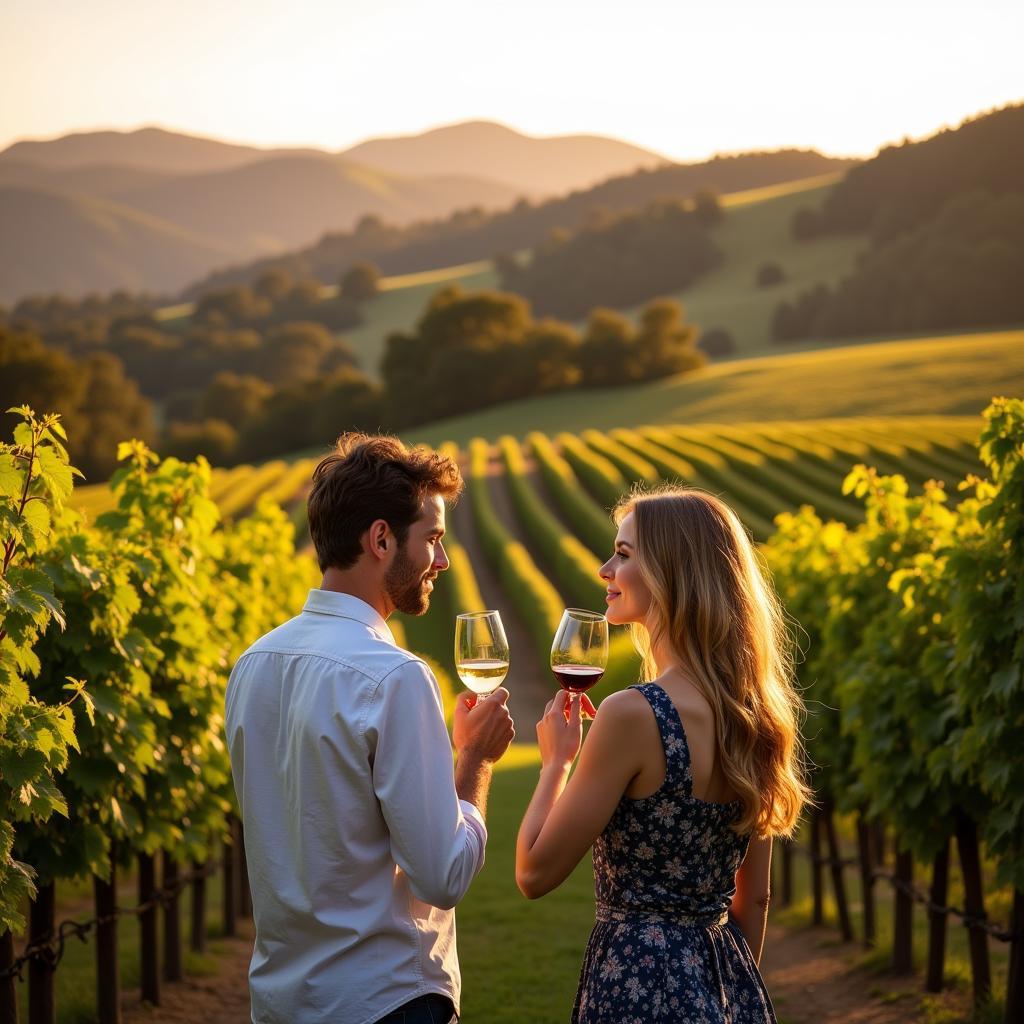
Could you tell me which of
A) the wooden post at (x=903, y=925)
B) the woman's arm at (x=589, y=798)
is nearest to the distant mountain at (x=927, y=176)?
the wooden post at (x=903, y=925)

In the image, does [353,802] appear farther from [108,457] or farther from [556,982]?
[108,457]

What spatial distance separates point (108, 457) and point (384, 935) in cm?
6949

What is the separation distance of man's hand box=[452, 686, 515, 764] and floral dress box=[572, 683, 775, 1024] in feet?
1.13

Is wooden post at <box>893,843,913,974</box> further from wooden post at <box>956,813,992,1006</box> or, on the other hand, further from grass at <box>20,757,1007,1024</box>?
wooden post at <box>956,813,992,1006</box>

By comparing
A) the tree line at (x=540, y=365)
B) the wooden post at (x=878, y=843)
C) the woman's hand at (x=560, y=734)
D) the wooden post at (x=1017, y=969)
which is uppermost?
the tree line at (x=540, y=365)

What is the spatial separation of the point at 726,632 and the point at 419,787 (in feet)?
2.90

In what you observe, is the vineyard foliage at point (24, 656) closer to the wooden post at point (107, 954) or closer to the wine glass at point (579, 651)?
the wine glass at point (579, 651)

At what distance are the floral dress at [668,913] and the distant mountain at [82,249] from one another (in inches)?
5875

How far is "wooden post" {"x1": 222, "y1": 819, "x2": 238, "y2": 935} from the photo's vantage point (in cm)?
987

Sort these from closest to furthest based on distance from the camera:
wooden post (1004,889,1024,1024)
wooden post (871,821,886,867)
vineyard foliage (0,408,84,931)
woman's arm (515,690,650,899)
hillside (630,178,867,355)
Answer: woman's arm (515,690,650,899), vineyard foliage (0,408,84,931), wooden post (1004,889,1024,1024), wooden post (871,821,886,867), hillside (630,178,867,355)

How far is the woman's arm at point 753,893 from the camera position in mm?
3312

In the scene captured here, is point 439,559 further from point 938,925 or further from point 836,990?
point 836,990

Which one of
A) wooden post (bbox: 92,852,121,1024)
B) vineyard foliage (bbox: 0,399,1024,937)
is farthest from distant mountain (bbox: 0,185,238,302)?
wooden post (bbox: 92,852,121,1024)

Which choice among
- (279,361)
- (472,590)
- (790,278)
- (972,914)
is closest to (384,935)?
(972,914)
